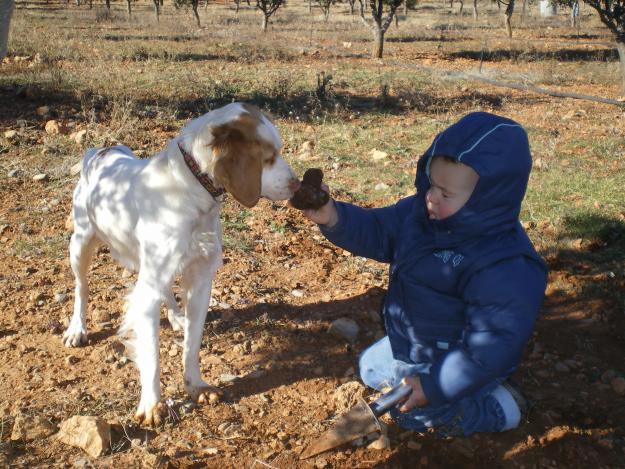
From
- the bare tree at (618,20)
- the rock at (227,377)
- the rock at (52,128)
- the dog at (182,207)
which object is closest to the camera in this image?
the dog at (182,207)

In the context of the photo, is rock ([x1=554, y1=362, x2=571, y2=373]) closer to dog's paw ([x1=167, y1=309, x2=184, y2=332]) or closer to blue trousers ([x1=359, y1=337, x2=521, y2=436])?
blue trousers ([x1=359, y1=337, x2=521, y2=436])

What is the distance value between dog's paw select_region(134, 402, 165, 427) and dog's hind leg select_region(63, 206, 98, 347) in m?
0.94

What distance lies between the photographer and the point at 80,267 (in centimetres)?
388

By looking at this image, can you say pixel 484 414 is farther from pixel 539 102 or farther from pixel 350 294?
pixel 539 102

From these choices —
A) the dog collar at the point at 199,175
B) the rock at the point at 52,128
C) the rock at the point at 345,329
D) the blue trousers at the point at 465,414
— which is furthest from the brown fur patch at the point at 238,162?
the rock at the point at 52,128

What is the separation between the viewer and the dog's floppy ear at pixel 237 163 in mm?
2668

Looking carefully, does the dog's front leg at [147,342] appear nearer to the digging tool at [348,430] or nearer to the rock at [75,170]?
the digging tool at [348,430]

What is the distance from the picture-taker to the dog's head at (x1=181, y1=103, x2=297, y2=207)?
8.76 feet

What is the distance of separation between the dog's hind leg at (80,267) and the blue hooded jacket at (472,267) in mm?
1575

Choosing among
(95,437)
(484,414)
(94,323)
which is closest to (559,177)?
(484,414)

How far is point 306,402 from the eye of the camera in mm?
3391

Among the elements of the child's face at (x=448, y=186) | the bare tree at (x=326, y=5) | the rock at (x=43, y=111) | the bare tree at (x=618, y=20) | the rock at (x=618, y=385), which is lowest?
the rock at (x=618, y=385)

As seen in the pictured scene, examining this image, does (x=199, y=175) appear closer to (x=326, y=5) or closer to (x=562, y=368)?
(x=562, y=368)

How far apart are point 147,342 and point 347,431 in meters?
1.05
